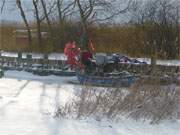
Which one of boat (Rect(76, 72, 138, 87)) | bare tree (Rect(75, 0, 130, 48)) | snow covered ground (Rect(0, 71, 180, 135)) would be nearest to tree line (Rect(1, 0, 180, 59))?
bare tree (Rect(75, 0, 130, 48))

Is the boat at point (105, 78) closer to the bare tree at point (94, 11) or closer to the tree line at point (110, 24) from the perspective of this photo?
the tree line at point (110, 24)

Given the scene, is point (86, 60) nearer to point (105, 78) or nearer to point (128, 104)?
point (105, 78)

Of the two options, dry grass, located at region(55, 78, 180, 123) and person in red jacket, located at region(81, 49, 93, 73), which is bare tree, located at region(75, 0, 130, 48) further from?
dry grass, located at region(55, 78, 180, 123)

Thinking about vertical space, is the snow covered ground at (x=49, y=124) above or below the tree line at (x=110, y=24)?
below

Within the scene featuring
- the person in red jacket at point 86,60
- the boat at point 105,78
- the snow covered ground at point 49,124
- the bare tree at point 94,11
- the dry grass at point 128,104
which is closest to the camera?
the snow covered ground at point 49,124

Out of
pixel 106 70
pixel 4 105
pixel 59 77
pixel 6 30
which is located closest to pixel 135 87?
pixel 4 105

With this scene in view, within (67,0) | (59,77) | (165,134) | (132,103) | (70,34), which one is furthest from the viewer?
(67,0)

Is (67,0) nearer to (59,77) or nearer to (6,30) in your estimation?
(6,30)

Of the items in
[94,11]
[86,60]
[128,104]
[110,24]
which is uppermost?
[94,11]

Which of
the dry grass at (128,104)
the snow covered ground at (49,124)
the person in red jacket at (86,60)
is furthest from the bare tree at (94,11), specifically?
the dry grass at (128,104)

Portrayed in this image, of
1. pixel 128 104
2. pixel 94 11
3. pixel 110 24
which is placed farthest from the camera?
pixel 110 24

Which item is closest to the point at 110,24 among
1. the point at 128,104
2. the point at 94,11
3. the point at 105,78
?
the point at 94,11

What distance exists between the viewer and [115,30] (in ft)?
98.6

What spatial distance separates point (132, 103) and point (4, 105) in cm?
330
